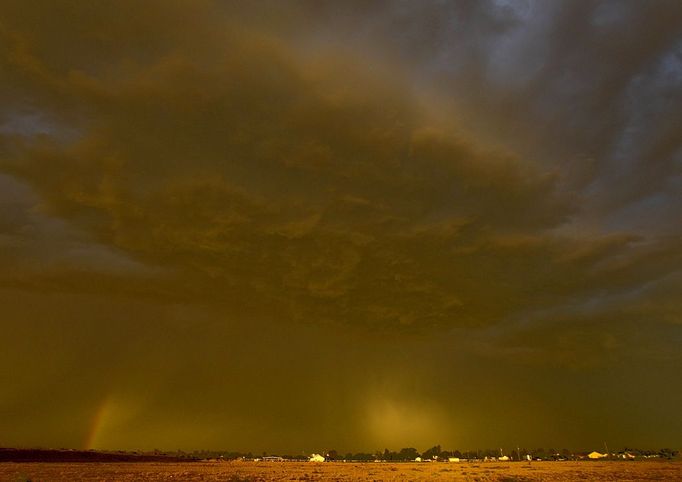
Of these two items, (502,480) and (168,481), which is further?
(502,480)

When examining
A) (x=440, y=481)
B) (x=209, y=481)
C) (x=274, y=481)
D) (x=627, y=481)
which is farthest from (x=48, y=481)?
(x=627, y=481)

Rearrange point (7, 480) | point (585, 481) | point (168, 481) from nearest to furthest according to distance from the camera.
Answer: point (7, 480) → point (168, 481) → point (585, 481)

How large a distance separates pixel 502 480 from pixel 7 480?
59.4 metres

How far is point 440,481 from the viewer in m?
63.1

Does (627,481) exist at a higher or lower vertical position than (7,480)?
higher

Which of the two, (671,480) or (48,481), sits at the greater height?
(671,480)

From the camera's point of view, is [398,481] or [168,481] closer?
[168,481]

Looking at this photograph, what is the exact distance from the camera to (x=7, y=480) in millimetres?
54750

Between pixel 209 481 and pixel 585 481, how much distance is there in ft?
158

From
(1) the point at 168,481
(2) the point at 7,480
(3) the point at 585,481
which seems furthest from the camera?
(3) the point at 585,481

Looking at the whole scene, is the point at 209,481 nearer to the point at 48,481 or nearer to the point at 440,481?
the point at 48,481

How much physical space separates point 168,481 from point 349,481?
22.6 metres

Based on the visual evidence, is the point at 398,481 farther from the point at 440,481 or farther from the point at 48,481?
the point at 48,481

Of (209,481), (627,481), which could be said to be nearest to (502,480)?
(627,481)
